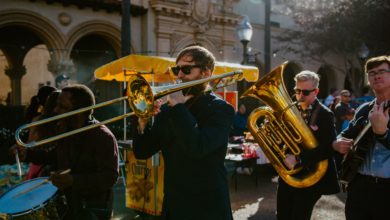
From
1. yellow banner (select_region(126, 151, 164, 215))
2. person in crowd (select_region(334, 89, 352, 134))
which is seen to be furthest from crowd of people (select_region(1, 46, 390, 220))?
person in crowd (select_region(334, 89, 352, 134))

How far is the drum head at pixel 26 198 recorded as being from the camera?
9.04ft

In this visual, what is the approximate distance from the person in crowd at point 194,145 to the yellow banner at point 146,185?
10.0 ft

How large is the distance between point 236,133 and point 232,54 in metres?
7.01

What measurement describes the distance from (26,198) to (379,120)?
254 centimetres

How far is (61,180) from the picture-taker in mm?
2742

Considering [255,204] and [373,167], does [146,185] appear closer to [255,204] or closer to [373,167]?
[255,204]

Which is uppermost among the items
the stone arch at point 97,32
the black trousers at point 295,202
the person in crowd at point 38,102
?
the stone arch at point 97,32

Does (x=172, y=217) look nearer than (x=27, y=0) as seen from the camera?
Yes

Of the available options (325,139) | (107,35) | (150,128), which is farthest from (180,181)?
(107,35)

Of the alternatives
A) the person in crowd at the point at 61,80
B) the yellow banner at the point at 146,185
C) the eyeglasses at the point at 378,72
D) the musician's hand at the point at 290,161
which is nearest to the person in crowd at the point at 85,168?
the musician's hand at the point at 290,161

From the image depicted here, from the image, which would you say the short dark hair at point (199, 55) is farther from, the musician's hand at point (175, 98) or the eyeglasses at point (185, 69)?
the musician's hand at point (175, 98)

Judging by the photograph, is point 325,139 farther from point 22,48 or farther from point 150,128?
point 22,48

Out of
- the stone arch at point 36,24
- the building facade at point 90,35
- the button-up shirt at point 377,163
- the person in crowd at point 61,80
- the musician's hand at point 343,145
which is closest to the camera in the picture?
the button-up shirt at point 377,163

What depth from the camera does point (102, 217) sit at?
9.77 ft
